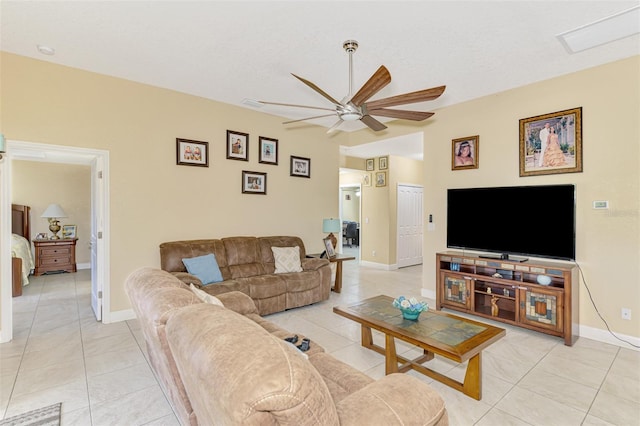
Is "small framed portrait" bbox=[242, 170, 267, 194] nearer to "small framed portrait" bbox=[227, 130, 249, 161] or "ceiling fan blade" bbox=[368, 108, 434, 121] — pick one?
"small framed portrait" bbox=[227, 130, 249, 161]

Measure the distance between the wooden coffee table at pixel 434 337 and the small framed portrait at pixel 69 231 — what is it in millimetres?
6995

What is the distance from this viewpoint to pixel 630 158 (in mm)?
3189

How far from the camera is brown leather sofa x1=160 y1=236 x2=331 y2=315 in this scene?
3.79 m

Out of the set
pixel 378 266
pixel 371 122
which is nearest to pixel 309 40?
pixel 371 122

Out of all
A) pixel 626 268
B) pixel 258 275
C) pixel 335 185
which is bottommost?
pixel 258 275

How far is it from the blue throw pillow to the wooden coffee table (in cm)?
172

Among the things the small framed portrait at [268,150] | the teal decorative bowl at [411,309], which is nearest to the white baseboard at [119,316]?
the small framed portrait at [268,150]

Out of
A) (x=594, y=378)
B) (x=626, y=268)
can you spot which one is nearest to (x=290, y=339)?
(x=594, y=378)

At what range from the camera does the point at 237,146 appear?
4.72 m

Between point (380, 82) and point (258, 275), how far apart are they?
293 centimetres

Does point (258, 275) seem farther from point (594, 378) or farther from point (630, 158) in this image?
point (630, 158)

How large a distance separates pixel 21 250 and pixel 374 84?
652 centimetres

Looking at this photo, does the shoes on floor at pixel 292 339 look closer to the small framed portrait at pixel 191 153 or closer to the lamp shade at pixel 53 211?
the small framed portrait at pixel 191 153

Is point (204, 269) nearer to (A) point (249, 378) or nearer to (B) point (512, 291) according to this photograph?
(A) point (249, 378)
